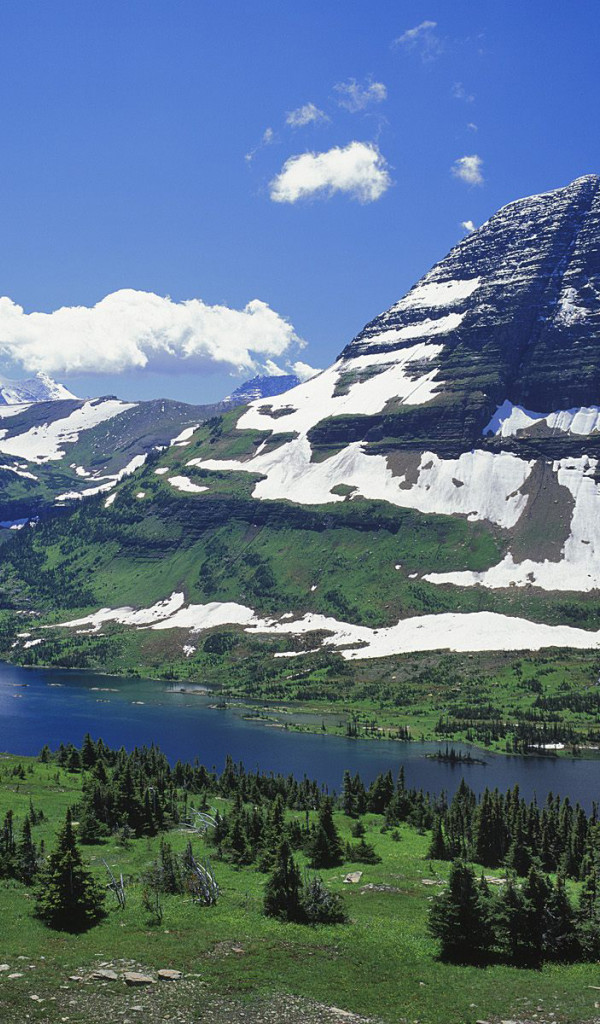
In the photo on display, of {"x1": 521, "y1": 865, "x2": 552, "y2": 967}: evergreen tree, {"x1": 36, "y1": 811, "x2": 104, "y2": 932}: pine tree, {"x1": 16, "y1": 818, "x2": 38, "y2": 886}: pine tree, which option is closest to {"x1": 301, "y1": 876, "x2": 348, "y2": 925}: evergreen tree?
{"x1": 521, "y1": 865, "x2": 552, "y2": 967}: evergreen tree

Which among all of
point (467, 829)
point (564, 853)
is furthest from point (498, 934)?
point (467, 829)

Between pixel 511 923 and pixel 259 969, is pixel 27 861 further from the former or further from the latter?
pixel 511 923

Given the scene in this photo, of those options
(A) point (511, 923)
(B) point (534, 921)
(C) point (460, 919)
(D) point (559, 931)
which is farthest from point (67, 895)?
(D) point (559, 931)

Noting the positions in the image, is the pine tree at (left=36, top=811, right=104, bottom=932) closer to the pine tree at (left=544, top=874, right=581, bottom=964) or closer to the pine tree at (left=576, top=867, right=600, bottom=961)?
the pine tree at (left=544, top=874, right=581, bottom=964)

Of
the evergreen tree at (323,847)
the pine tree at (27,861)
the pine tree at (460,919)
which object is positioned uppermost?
the pine tree at (460,919)

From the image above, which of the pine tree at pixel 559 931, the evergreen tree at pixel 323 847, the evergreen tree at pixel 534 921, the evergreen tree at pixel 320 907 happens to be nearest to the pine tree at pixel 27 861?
the evergreen tree at pixel 320 907

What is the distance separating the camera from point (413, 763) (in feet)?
643

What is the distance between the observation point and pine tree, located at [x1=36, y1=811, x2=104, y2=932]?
172 feet

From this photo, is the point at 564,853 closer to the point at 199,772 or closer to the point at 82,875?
the point at 199,772

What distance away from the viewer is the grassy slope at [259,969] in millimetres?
39656

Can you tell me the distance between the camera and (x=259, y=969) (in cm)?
4494

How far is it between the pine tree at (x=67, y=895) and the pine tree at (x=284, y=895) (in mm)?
11858

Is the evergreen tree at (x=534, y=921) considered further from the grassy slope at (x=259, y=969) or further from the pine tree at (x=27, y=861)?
the pine tree at (x=27, y=861)

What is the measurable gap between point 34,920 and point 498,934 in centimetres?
3006
